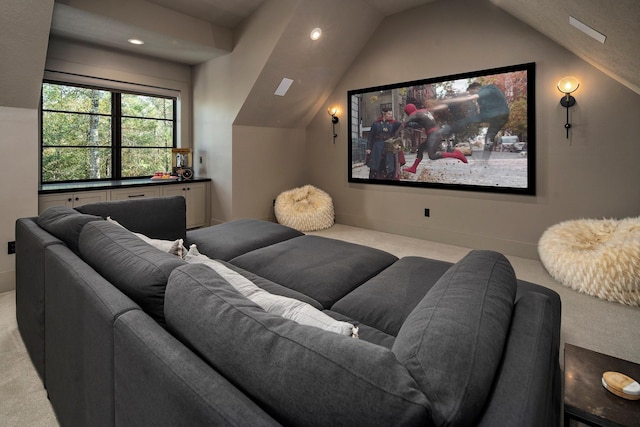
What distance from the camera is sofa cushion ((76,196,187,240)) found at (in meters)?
2.83

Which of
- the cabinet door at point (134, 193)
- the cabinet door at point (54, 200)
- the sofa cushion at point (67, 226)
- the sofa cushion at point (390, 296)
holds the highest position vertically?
the cabinet door at point (134, 193)

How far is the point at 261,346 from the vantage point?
2.73 ft

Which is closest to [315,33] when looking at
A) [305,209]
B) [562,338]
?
[305,209]

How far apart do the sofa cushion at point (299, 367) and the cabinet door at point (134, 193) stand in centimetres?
398

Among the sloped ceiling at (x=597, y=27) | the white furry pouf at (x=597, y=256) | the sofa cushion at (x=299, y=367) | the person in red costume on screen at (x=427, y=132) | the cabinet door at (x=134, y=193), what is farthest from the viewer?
the person in red costume on screen at (x=427, y=132)

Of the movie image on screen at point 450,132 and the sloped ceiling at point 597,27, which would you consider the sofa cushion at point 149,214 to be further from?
the sloped ceiling at point 597,27

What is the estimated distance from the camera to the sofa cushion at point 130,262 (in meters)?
1.19

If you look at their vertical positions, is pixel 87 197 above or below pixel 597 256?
above

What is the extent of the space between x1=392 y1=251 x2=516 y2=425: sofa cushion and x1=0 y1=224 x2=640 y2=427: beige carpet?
1741 mm

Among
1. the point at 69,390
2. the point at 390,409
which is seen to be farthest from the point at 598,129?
the point at 69,390

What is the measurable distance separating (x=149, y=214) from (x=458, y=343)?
9.34 ft

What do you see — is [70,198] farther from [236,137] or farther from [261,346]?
[261,346]

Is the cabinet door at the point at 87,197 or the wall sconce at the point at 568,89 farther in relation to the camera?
the cabinet door at the point at 87,197

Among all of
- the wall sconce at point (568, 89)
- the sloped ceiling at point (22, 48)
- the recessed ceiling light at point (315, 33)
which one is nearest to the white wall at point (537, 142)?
the wall sconce at point (568, 89)
